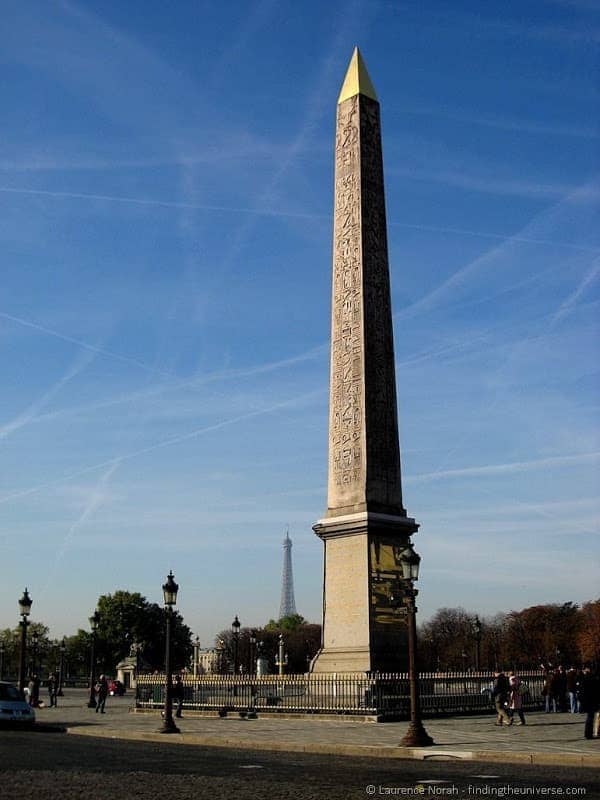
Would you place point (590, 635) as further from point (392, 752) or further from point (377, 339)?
point (392, 752)

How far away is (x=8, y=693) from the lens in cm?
2652

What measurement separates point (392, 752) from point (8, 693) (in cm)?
1297

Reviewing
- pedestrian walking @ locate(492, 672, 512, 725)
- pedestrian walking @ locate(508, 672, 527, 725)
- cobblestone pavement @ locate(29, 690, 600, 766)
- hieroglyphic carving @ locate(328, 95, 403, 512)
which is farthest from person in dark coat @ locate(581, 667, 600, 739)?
hieroglyphic carving @ locate(328, 95, 403, 512)

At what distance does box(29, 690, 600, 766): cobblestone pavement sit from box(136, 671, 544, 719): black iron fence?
0.71m

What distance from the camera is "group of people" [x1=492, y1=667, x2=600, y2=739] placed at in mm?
20156

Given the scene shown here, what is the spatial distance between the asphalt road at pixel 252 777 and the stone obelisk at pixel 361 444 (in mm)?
11105

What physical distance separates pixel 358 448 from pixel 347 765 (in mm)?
15086

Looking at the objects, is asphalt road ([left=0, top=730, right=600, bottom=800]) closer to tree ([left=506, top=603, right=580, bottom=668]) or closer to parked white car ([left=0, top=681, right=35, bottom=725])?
parked white car ([left=0, top=681, right=35, bottom=725])

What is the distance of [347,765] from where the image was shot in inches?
612

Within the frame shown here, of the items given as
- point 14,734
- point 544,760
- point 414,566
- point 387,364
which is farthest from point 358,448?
point 544,760

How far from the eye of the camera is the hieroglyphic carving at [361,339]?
98.7ft

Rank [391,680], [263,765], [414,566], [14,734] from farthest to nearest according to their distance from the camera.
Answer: [391,680], [14,734], [414,566], [263,765]

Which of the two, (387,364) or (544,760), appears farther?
(387,364)

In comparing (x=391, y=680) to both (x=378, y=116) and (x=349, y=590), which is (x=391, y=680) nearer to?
(x=349, y=590)
